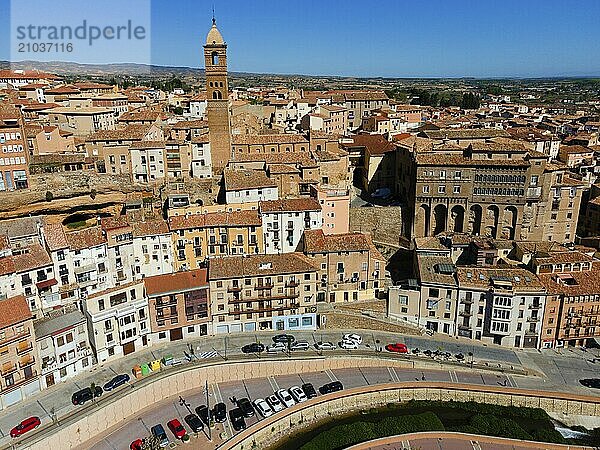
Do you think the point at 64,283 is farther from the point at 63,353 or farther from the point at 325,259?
the point at 325,259

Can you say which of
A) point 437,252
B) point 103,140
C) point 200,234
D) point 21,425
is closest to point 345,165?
point 437,252

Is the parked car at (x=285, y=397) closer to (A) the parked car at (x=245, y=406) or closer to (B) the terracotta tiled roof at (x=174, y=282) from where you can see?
(A) the parked car at (x=245, y=406)

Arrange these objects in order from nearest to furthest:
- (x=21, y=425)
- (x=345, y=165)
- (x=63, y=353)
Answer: (x=21, y=425)
(x=63, y=353)
(x=345, y=165)

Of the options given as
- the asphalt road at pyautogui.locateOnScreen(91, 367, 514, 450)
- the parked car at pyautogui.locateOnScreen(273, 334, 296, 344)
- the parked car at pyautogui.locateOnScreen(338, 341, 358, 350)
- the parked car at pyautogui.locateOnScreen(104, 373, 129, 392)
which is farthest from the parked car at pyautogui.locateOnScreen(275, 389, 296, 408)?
the parked car at pyautogui.locateOnScreen(104, 373, 129, 392)

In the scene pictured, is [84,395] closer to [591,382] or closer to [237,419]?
[237,419]

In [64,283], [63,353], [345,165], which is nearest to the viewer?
[63,353]

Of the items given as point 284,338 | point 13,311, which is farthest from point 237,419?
point 13,311

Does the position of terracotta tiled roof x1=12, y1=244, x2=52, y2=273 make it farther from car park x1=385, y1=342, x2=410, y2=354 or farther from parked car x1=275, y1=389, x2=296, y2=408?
car park x1=385, y1=342, x2=410, y2=354
